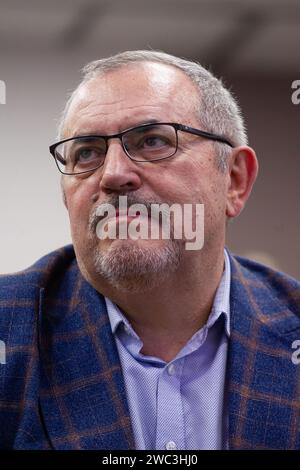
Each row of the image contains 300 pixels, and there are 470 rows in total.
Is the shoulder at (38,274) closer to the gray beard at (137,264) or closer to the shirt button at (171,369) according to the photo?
the gray beard at (137,264)

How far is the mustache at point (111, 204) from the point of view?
0.77 m

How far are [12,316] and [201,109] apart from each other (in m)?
0.47

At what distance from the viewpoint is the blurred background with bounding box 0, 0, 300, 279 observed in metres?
1.45

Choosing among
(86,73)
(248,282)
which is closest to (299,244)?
(248,282)

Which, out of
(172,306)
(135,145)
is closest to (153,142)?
(135,145)

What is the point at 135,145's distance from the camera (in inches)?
31.8

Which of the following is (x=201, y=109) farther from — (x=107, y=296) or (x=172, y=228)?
(x=107, y=296)

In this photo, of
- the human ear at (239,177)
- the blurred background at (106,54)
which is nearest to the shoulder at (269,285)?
the human ear at (239,177)

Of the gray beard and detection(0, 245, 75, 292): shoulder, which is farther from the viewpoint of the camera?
detection(0, 245, 75, 292): shoulder

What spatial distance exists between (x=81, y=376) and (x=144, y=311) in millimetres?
146

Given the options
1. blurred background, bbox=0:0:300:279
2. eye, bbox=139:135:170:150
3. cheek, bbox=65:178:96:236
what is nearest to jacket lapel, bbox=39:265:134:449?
cheek, bbox=65:178:96:236

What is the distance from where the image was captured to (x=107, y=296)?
85 cm

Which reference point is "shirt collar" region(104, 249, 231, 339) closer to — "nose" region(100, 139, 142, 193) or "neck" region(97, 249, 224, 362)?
"neck" region(97, 249, 224, 362)

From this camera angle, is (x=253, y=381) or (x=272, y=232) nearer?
(x=253, y=381)
